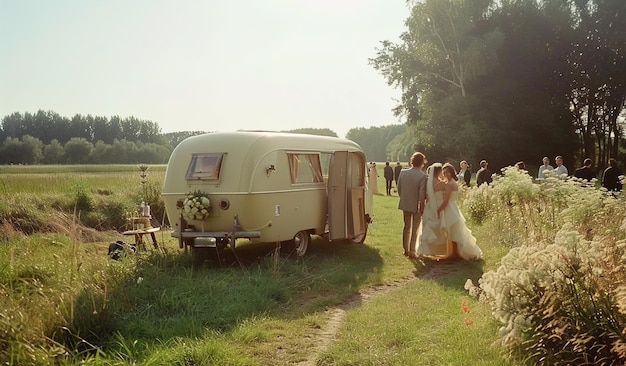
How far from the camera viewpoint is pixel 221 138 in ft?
32.7

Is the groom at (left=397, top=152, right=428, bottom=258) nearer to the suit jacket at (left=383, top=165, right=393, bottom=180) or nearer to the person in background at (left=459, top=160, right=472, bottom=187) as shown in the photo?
the person in background at (left=459, top=160, right=472, bottom=187)

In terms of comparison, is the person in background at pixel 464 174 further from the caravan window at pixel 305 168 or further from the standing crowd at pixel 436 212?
the caravan window at pixel 305 168

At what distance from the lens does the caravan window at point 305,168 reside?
1055 cm

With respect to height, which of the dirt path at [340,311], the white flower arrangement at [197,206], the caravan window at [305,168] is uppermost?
the caravan window at [305,168]

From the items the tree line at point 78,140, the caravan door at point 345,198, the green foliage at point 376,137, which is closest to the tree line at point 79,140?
Result: the tree line at point 78,140

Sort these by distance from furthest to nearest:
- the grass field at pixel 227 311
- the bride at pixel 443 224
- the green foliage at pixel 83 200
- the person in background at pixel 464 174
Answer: the person in background at pixel 464 174 < the green foliage at pixel 83 200 < the bride at pixel 443 224 < the grass field at pixel 227 311

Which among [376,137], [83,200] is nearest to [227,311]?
[83,200]

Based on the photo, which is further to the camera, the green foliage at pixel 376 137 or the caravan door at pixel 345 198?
the green foliage at pixel 376 137

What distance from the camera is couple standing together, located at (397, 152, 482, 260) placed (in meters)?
10.4

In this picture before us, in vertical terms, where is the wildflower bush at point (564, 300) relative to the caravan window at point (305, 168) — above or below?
below

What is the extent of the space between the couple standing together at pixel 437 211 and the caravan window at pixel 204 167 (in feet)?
11.7

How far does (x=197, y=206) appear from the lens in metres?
9.52

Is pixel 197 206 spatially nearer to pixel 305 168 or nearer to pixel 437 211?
pixel 305 168

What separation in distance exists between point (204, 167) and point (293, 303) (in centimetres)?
351
